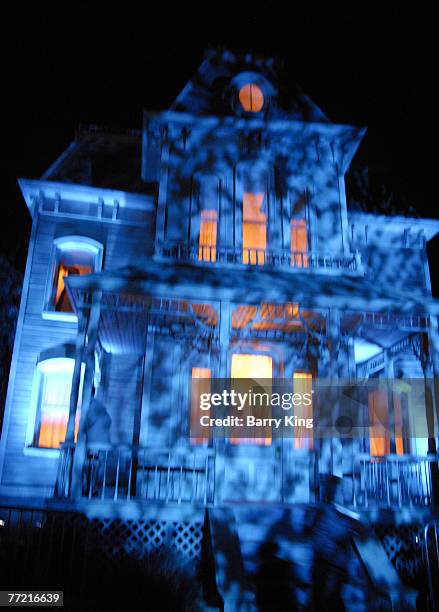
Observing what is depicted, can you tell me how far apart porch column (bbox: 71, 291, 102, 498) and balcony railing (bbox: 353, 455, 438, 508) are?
469 cm

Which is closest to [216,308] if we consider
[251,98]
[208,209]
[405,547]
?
[208,209]

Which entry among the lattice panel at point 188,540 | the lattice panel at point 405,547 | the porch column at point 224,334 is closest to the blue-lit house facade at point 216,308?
the porch column at point 224,334

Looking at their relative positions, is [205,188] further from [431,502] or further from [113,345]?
[431,502]

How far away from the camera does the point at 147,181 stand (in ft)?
47.6

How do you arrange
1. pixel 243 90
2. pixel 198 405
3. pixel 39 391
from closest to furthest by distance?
pixel 198 405
pixel 39 391
pixel 243 90

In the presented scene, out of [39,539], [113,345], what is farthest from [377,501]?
[113,345]

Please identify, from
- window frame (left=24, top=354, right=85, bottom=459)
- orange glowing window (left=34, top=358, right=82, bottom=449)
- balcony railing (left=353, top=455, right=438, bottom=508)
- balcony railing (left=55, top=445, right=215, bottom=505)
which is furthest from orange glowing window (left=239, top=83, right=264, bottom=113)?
balcony railing (left=353, top=455, right=438, bottom=508)

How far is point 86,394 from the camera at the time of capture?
330 inches

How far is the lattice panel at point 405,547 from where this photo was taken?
8695 millimetres

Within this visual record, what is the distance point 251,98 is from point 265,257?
4.51 m

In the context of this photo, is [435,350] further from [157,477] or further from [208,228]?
[157,477]

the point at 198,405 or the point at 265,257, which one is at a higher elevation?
the point at 265,257

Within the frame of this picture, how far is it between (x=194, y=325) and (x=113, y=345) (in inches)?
91.0

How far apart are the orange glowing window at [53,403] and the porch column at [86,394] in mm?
3381
